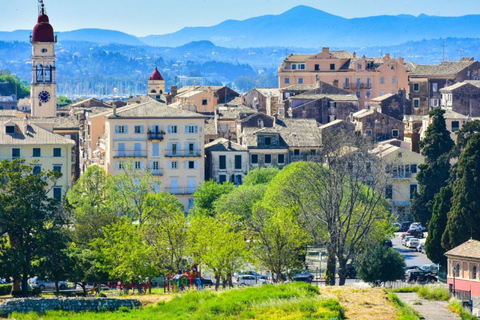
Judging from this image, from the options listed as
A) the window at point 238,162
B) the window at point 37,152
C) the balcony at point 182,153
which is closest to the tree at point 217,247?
the window at point 37,152

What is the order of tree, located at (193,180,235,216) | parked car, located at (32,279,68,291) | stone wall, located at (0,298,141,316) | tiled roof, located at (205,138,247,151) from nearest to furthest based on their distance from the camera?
1. stone wall, located at (0,298,141,316)
2. parked car, located at (32,279,68,291)
3. tree, located at (193,180,235,216)
4. tiled roof, located at (205,138,247,151)

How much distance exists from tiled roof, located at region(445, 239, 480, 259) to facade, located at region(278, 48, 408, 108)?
88130 mm

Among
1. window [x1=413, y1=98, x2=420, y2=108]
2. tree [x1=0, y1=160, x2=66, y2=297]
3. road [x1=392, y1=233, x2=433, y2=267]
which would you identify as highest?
window [x1=413, y1=98, x2=420, y2=108]

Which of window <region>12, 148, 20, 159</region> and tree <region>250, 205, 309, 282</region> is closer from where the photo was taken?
tree <region>250, 205, 309, 282</region>

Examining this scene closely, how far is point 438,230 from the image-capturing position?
264ft

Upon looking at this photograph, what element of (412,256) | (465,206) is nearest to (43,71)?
(412,256)

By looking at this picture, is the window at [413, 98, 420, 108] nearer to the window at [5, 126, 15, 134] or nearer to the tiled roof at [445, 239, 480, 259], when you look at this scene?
the window at [5, 126, 15, 134]

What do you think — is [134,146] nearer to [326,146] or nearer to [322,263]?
[326,146]

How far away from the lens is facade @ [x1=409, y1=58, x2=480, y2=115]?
147000mm

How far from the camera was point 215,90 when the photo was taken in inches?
6093

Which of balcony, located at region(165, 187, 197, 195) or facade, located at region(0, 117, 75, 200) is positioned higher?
facade, located at region(0, 117, 75, 200)

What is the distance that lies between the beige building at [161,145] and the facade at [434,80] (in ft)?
139

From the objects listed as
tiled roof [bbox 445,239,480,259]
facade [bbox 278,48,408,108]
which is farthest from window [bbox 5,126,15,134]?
facade [bbox 278,48,408,108]

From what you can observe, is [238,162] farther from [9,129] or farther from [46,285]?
[46,285]
